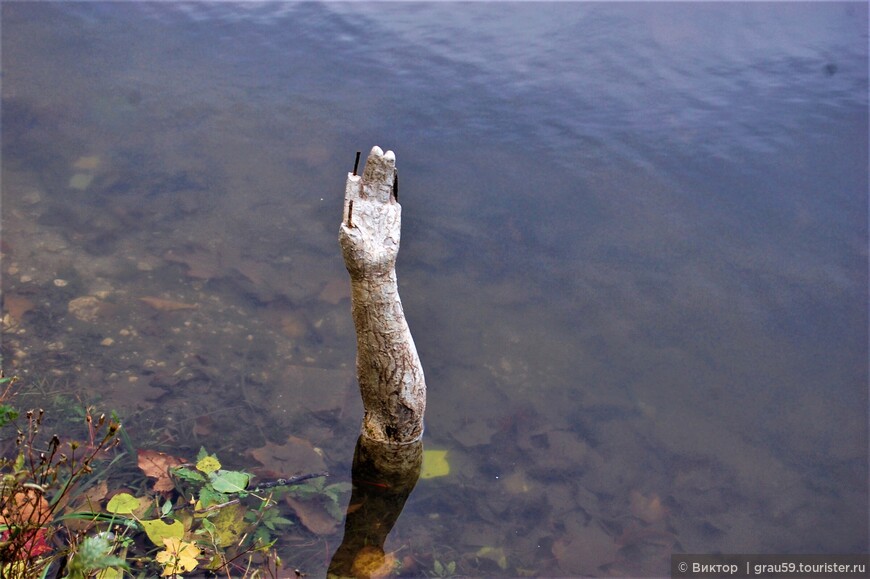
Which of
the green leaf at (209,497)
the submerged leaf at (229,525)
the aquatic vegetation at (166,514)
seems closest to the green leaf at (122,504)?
the aquatic vegetation at (166,514)

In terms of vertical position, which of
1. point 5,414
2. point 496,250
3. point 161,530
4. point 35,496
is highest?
point 5,414

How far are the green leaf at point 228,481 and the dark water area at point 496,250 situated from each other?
493mm

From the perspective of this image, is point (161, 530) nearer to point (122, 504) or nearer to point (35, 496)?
point (122, 504)

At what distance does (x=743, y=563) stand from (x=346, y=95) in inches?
249

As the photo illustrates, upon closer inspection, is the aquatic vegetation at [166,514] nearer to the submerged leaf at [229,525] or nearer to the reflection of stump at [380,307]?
the submerged leaf at [229,525]

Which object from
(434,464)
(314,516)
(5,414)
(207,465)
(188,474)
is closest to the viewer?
(5,414)

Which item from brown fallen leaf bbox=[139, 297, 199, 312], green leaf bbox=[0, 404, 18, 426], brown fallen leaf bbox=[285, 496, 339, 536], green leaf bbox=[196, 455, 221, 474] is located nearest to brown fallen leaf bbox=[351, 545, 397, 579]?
brown fallen leaf bbox=[285, 496, 339, 536]

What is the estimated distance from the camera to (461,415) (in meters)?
4.98

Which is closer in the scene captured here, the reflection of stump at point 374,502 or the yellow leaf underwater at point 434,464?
the reflection of stump at point 374,502

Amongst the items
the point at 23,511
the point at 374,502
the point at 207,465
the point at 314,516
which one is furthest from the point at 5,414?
the point at 374,502

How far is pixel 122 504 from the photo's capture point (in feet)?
11.6

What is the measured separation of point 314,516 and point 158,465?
0.95 m

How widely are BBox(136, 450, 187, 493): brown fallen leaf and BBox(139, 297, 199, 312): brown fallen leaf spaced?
1.61 metres

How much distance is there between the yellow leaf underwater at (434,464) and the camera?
14.8ft
